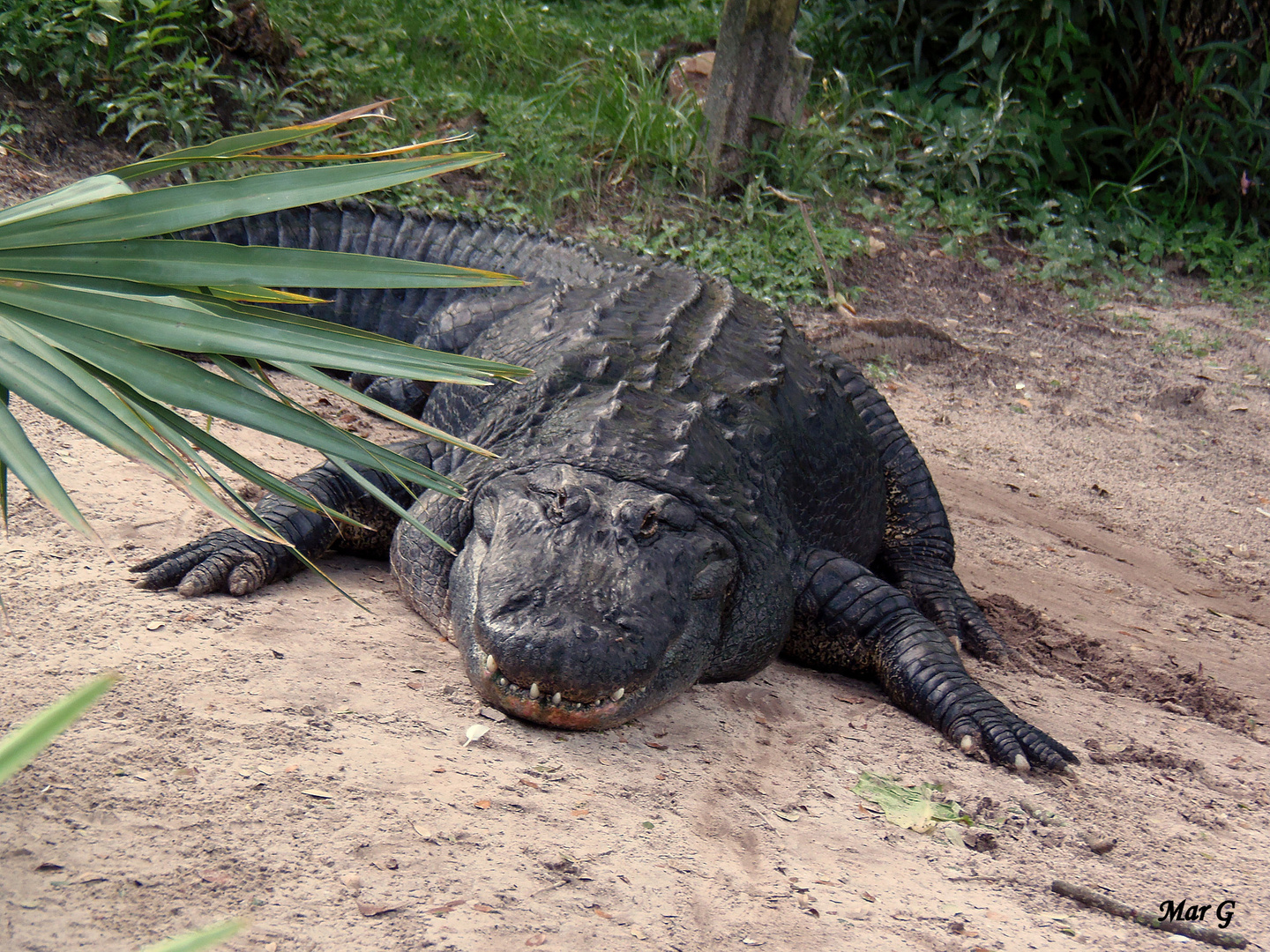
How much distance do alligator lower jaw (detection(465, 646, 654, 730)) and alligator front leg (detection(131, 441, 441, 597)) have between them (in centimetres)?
50

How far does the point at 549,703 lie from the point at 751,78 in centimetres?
531

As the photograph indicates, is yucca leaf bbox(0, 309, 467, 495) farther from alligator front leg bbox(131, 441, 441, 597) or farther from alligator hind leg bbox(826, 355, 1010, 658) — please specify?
alligator hind leg bbox(826, 355, 1010, 658)

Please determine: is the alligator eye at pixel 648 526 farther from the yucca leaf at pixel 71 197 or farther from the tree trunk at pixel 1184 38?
the tree trunk at pixel 1184 38

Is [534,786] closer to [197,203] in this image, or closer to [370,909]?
[370,909]

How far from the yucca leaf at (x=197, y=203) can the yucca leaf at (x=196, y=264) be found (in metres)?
0.02

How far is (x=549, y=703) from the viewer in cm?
221

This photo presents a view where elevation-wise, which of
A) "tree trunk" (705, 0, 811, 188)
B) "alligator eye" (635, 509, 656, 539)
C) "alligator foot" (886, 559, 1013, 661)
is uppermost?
"tree trunk" (705, 0, 811, 188)

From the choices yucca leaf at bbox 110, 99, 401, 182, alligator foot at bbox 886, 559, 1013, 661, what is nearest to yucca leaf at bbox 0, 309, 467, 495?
yucca leaf at bbox 110, 99, 401, 182

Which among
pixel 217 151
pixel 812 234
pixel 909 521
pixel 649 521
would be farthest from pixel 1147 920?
pixel 812 234

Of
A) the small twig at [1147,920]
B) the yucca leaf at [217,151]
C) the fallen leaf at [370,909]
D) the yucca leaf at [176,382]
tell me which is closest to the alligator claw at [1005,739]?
the small twig at [1147,920]

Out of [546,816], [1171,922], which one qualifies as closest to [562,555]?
[546,816]

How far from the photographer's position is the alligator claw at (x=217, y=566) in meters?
2.60

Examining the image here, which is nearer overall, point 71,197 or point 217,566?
point 71,197

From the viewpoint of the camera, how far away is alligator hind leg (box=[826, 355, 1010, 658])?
3.79 meters
